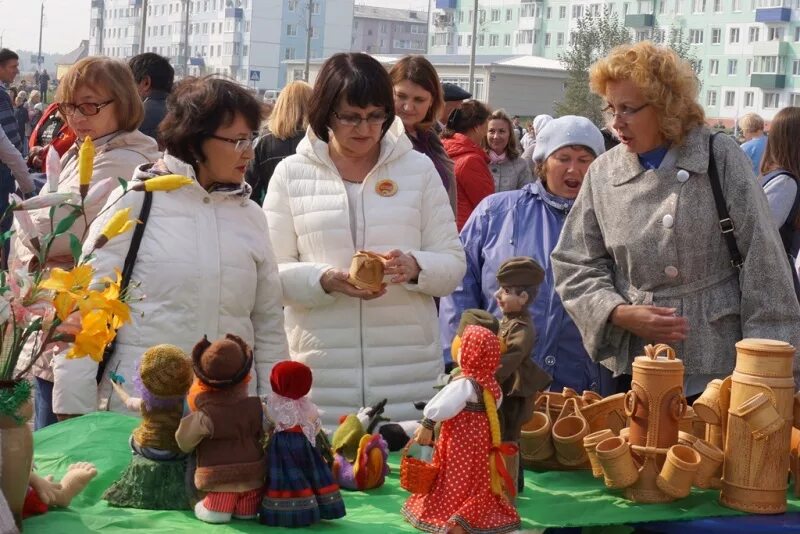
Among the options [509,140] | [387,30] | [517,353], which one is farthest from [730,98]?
[517,353]

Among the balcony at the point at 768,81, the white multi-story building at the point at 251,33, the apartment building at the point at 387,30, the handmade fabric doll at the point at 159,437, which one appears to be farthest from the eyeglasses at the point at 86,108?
the apartment building at the point at 387,30

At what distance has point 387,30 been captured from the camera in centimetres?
12488

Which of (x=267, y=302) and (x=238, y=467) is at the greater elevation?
(x=267, y=302)

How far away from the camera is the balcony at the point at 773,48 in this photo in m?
69.4

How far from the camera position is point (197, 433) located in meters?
2.55

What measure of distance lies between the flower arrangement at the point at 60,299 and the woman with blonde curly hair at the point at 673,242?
63.7 inches

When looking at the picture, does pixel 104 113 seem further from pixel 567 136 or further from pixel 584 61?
pixel 584 61

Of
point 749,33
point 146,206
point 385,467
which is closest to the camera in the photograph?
point 385,467

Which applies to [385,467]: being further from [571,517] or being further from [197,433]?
[197,433]

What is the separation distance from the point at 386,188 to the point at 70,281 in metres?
1.63

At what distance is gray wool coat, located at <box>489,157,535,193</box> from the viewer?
8.58 m

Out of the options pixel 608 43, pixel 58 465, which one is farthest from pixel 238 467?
pixel 608 43

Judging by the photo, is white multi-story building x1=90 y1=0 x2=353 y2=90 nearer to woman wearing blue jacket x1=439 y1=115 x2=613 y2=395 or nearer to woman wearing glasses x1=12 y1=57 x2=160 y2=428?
woman wearing glasses x1=12 y1=57 x2=160 y2=428

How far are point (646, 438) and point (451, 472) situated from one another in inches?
24.6
